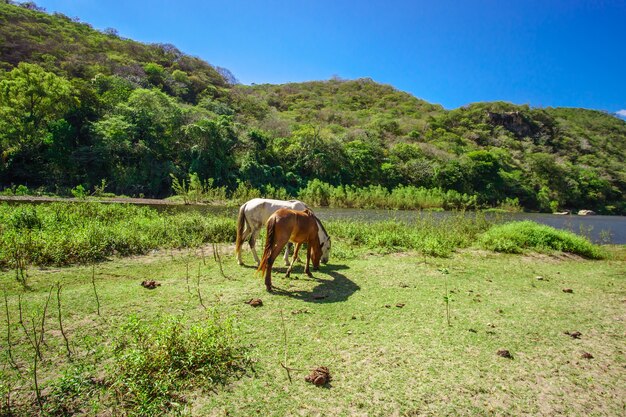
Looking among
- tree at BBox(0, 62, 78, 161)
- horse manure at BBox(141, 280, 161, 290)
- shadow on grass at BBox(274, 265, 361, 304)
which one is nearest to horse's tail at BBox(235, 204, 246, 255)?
shadow on grass at BBox(274, 265, 361, 304)

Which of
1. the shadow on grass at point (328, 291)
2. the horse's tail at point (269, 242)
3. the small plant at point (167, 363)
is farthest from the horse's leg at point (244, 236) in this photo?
the small plant at point (167, 363)

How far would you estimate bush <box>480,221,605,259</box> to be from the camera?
11281 millimetres

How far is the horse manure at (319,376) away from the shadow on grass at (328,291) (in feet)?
7.19

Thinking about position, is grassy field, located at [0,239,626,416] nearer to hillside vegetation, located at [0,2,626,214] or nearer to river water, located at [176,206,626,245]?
river water, located at [176,206,626,245]

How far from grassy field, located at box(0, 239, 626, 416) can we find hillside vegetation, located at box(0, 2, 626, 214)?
97.5ft

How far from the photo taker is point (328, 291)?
20.5ft

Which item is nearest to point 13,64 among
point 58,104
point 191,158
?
point 58,104

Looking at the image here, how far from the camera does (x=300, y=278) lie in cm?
712

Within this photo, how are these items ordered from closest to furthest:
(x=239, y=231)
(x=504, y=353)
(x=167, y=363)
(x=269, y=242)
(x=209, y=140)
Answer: (x=167, y=363), (x=504, y=353), (x=269, y=242), (x=239, y=231), (x=209, y=140)

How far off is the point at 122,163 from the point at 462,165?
4306 cm

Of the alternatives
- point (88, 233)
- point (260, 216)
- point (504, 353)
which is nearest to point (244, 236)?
point (260, 216)

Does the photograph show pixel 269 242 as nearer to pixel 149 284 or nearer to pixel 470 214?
pixel 149 284

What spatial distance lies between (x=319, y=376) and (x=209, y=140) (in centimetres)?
3653

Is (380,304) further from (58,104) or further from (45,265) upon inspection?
(58,104)
